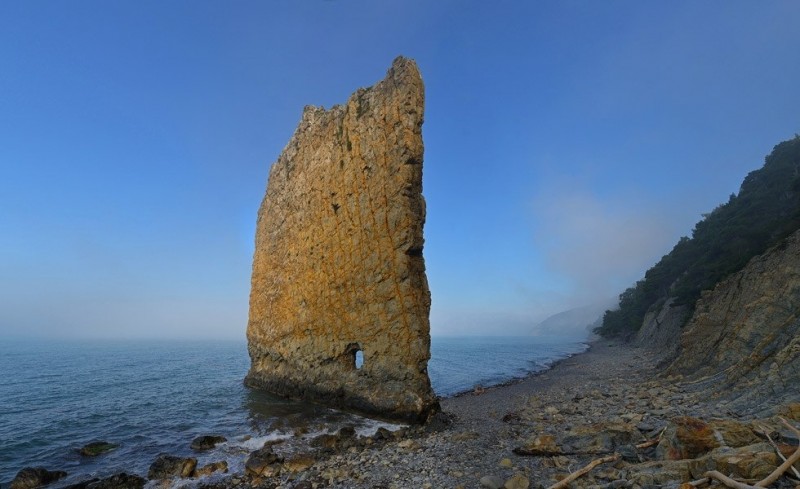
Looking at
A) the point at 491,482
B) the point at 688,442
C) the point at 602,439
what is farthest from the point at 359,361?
the point at 688,442

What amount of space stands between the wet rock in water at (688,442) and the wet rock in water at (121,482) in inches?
679

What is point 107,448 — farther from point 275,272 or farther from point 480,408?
point 480,408

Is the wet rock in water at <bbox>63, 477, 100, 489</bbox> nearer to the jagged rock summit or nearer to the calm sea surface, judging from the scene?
the calm sea surface

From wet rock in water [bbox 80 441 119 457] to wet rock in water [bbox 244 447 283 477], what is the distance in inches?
308

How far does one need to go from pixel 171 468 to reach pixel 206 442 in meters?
3.43

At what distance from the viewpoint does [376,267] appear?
75.3 ft

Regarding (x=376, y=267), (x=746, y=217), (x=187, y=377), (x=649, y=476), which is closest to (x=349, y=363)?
(x=376, y=267)

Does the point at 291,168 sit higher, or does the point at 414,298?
the point at 291,168

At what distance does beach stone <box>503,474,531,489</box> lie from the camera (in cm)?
966

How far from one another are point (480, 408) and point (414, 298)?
8.83 m

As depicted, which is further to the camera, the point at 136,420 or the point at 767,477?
the point at 136,420

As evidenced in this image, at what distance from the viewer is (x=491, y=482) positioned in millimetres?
10359

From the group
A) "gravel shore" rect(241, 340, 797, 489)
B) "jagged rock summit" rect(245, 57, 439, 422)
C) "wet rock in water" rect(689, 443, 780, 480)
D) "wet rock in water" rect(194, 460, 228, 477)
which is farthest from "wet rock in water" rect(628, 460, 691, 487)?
"wet rock in water" rect(194, 460, 228, 477)

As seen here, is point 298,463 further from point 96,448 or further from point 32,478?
point 96,448
